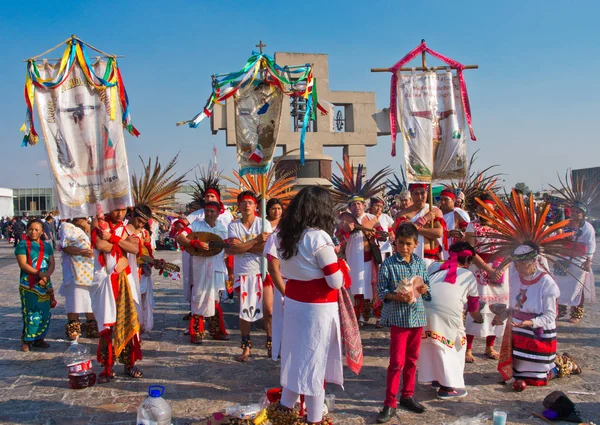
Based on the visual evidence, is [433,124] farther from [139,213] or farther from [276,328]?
[139,213]

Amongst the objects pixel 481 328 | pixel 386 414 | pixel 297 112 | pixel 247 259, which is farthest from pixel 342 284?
pixel 297 112

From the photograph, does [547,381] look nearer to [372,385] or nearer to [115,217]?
[372,385]

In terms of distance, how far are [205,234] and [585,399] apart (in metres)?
4.53

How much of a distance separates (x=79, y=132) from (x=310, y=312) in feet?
9.92

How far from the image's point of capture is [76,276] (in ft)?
24.1

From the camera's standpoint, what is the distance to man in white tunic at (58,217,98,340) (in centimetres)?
729

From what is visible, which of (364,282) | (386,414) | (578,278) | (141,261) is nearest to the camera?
(386,414)

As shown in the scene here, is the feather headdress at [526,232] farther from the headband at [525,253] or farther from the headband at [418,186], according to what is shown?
the headband at [418,186]

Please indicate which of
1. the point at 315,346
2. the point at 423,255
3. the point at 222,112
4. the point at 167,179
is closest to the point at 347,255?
the point at 423,255

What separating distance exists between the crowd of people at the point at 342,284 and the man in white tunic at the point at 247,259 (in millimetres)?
17

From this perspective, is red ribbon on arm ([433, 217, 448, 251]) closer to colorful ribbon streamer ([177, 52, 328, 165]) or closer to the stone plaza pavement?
the stone plaza pavement

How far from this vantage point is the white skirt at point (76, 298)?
7.28 m

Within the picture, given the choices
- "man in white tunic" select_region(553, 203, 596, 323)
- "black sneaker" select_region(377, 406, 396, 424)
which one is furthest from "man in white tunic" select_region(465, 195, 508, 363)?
"man in white tunic" select_region(553, 203, 596, 323)

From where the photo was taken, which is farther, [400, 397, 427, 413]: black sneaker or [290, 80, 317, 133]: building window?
[290, 80, 317, 133]: building window
